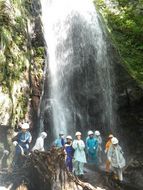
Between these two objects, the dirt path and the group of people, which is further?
the dirt path

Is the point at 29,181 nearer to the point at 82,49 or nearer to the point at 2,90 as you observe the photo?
the point at 2,90

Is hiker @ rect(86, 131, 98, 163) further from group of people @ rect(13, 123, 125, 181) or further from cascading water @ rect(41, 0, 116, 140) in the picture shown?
cascading water @ rect(41, 0, 116, 140)

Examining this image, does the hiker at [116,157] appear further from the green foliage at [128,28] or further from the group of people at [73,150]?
the green foliage at [128,28]

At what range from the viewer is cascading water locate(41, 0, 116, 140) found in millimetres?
17328

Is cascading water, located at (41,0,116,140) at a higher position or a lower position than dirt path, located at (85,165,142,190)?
higher

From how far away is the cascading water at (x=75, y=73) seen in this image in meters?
17.3

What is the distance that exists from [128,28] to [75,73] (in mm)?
9569

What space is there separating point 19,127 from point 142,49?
13554mm

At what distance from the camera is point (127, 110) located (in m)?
18.5

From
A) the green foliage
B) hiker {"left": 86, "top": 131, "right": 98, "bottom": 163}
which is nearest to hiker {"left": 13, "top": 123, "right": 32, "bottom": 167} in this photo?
hiker {"left": 86, "top": 131, "right": 98, "bottom": 163}

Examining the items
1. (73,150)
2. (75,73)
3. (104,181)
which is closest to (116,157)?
(104,181)

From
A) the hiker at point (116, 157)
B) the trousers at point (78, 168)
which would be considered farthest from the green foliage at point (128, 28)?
the trousers at point (78, 168)

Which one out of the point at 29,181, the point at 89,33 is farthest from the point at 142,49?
the point at 29,181

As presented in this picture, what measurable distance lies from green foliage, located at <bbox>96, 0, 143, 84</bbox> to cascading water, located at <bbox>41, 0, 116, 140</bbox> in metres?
4.22
